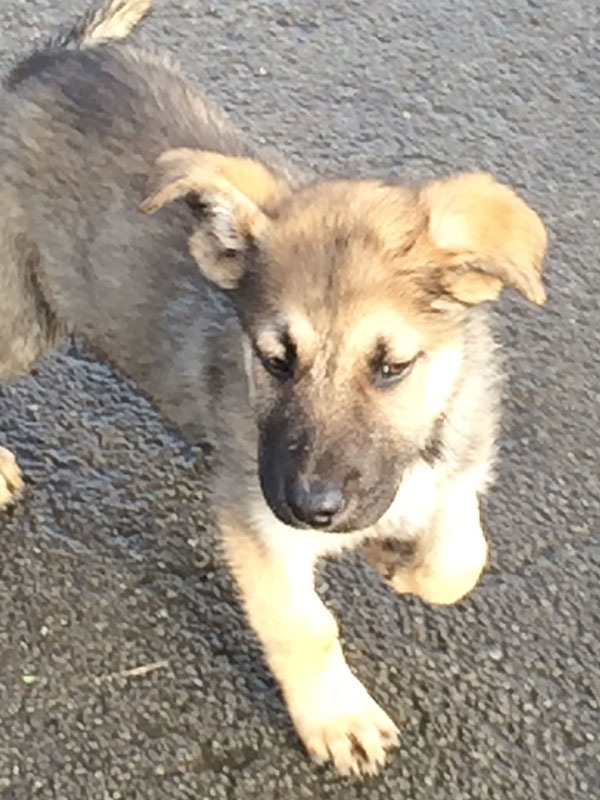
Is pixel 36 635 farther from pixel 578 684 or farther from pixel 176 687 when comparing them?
pixel 578 684

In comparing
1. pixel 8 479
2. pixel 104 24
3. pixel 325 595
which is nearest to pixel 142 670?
pixel 325 595

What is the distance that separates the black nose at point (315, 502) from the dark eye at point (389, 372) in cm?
20

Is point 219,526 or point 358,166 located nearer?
point 219,526

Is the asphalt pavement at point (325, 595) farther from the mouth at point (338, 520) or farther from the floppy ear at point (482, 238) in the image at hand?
the floppy ear at point (482, 238)

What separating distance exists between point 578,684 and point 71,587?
1.10 metres

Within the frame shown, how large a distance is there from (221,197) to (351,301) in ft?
1.06

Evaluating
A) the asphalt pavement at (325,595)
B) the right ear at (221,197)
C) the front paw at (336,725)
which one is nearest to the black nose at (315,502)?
the right ear at (221,197)

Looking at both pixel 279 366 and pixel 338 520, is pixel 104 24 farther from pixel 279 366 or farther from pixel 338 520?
pixel 338 520

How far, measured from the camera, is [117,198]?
10.7 feet

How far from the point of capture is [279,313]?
269 cm

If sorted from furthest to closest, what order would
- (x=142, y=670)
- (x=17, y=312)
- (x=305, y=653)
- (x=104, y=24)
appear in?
(x=104, y=24) < (x=17, y=312) < (x=142, y=670) < (x=305, y=653)

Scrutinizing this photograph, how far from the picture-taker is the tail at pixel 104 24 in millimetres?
3729

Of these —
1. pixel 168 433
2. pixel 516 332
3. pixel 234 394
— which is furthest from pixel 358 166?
pixel 234 394

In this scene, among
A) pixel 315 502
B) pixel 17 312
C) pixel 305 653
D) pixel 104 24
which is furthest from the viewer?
pixel 104 24
